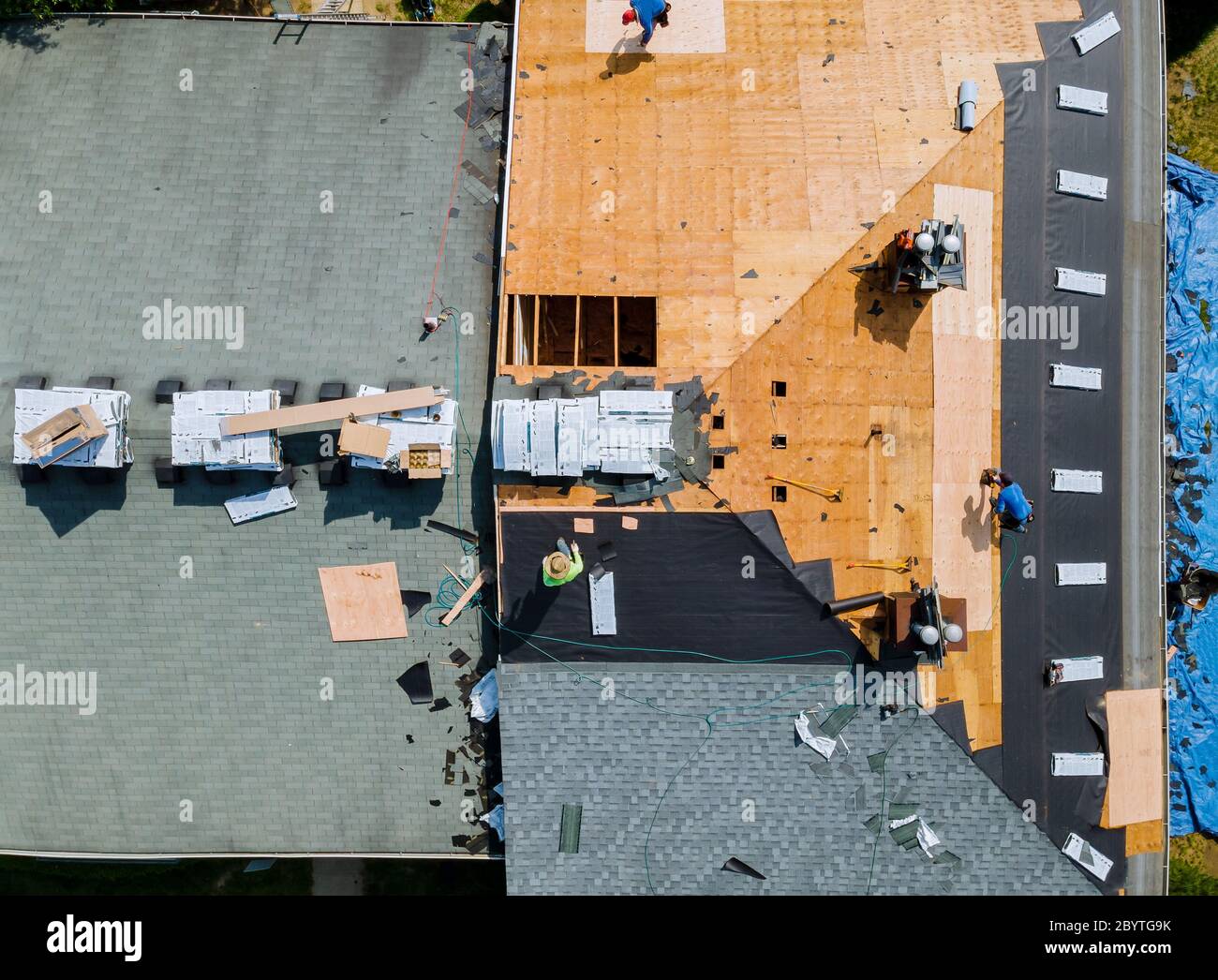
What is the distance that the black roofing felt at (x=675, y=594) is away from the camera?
1708 cm

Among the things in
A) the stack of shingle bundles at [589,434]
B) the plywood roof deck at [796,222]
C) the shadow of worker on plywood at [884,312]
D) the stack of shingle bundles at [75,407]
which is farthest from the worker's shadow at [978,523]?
the stack of shingle bundles at [75,407]

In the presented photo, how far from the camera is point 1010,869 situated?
18188mm

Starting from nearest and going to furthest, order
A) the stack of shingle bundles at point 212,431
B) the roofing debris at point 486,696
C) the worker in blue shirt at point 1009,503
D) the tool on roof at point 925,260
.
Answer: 1. the tool on roof at point 925,260
2. the worker in blue shirt at point 1009,503
3. the stack of shingle bundles at point 212,431
4. the roofing debris at point 486,696

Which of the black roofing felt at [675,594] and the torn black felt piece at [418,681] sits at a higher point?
the black roofing felt at [675,594]

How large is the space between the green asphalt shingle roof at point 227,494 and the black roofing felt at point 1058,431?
1366 cm

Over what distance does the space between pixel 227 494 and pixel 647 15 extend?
16241 mm

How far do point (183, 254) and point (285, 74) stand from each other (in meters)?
5.95

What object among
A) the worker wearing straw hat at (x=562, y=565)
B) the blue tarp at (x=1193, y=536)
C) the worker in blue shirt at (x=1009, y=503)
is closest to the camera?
the worker wearing straw hat at (x=562, y=565)

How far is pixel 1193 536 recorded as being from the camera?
70.3ft

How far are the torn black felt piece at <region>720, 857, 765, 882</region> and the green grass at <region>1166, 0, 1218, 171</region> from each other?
26736mm

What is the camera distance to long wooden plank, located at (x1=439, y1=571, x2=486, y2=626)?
18.8 m

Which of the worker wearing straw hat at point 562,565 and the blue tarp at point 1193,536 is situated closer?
the worker wearing straw hat at point 562,565

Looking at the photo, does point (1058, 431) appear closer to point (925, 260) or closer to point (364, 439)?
point (925, 260)

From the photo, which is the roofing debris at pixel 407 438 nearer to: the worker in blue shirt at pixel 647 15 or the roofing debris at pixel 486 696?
the roofing debris at pixel 486 696
